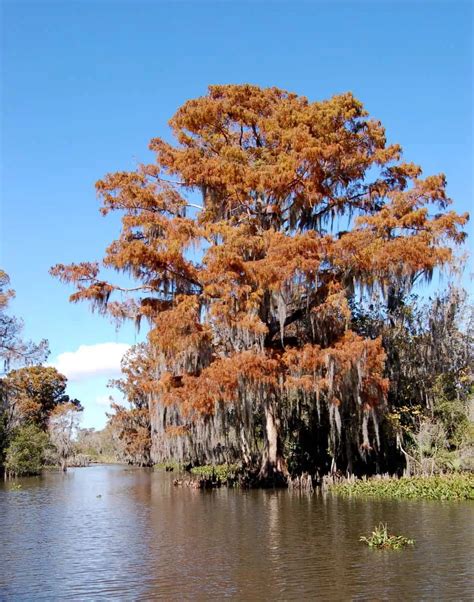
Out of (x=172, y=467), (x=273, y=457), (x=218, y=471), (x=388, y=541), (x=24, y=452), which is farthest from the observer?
(x=172, y=467)

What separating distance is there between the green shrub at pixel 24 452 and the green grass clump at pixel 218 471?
9.66 m

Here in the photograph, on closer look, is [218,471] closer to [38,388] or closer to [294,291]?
[294,291]

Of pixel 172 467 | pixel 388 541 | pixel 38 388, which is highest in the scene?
pixel 38 388

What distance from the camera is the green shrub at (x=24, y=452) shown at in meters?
37.7

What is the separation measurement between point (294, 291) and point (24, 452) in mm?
23997

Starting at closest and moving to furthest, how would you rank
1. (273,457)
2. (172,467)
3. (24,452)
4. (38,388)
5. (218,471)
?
(273,457) → (218,471) → (24,452) → (172,467) → (38,388)

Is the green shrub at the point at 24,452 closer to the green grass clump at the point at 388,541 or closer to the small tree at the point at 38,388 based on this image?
the small tree at the point at 38,388

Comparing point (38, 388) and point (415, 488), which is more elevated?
point (38, 388)

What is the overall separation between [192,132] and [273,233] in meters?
5.64

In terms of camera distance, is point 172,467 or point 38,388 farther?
point 38,388

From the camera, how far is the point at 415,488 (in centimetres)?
1811

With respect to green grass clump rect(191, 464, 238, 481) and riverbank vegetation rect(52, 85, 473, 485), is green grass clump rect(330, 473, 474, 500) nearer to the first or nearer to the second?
riverbank vegetation rect(52, 85, 473, 485)

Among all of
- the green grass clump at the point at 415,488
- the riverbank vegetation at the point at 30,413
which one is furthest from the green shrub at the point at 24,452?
the green grass clump at the point at 415,488

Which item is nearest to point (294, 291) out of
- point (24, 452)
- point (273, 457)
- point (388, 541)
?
point (273, 457)
